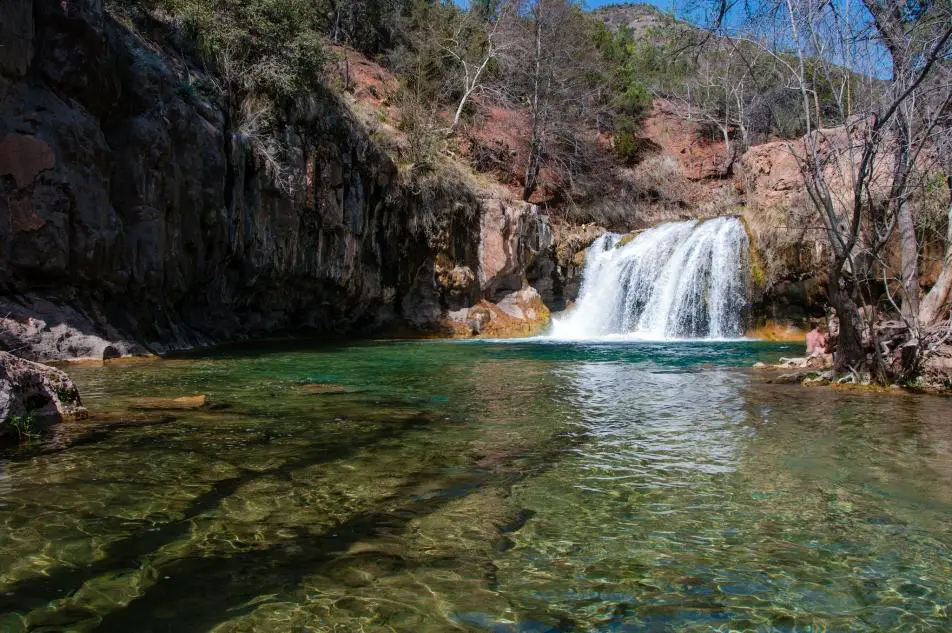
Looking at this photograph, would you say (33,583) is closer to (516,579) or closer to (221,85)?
(516,579)

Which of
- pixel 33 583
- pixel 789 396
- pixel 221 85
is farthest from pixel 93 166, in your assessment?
pixel 789 396

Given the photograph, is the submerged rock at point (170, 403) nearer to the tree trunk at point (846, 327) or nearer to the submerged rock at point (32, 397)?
the submerged rock at point (32, 397)

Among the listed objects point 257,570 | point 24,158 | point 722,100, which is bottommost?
point 257,570

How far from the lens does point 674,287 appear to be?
20766 millimetres

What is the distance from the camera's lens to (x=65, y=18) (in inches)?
428

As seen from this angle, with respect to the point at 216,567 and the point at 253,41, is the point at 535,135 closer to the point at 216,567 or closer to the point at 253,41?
the point at 253,41

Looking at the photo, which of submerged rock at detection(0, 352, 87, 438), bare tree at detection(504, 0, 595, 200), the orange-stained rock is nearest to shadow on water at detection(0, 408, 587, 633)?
submerged rock at detection(0, 352, 87, 438)

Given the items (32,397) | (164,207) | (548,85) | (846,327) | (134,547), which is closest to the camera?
(134,547)

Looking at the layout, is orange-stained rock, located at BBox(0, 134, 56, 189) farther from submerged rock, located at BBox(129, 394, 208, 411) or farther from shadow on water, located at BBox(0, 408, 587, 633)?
shadow on water, located at BBox(0, 408, 587, 633)

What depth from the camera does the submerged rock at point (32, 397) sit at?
4816 mm

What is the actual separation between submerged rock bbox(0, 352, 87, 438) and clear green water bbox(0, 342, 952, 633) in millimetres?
285

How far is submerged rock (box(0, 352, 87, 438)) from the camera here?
15.8 feet

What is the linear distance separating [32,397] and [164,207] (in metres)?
8.41

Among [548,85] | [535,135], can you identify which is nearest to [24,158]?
[535,135]
